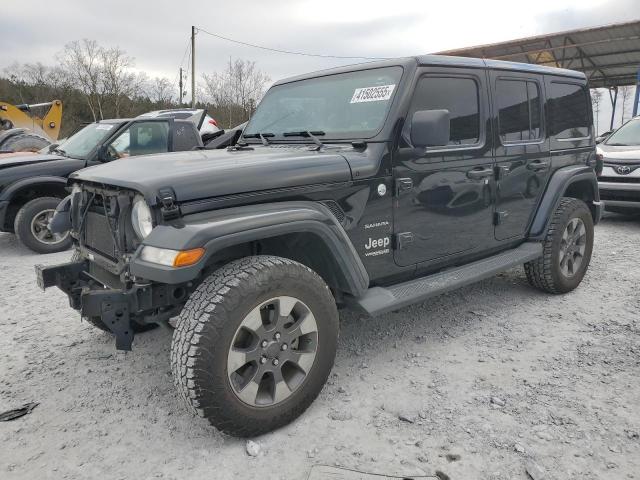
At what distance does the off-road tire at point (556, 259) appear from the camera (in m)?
4.22

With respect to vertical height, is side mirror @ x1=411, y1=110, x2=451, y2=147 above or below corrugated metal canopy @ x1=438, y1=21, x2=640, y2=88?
below

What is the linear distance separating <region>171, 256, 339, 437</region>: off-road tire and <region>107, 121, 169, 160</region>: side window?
5.09 m

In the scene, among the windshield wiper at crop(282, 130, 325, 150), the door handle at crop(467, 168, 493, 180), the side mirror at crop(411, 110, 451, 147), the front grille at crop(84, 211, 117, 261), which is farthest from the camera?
the door handle at crop(467, 168, 493, 180)

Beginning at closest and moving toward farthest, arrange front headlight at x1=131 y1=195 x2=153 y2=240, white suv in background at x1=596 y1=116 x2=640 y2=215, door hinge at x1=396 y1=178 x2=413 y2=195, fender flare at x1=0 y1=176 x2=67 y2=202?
1. front headlight at x1=131 y1=195 x2=153 y2=240
2. door hinge at x1=396 y1=178 x2=413 y2=195
3. fender flare at x1=0 y1=176 x2=67 y2=202
4. white suv in background at x1=596 y1=116 x2=640 y2=215

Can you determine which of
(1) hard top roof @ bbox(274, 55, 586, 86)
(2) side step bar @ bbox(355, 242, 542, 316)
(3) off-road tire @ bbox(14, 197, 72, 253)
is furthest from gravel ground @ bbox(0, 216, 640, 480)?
(3) off-road tire @ bbox(14, 197, 72, 253)

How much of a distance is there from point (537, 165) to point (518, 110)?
480 millimetres

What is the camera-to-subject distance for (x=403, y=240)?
3.15 metres

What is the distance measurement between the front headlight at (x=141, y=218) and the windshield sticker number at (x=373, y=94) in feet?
5.17

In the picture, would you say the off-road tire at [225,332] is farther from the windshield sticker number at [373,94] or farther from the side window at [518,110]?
the side window at [518,110]

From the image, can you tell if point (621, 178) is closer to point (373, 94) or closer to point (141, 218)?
point (373, 94)

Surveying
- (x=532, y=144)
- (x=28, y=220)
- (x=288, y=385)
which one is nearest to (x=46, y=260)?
(x=28, y=220)

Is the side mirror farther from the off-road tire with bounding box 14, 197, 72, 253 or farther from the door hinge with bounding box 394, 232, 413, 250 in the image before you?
the off-road tire with bounding box 14, 197, 72, 253

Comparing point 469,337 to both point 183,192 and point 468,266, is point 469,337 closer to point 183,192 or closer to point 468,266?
point 468,266

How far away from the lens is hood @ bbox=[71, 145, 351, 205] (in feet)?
7.73
